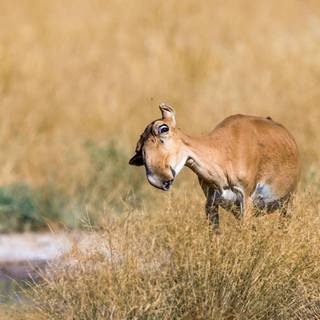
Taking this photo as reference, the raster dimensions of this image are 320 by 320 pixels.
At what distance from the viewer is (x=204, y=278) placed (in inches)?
281

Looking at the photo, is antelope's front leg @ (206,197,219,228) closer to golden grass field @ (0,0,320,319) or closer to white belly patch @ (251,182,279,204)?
golden grass field @ (0,0,320,319)

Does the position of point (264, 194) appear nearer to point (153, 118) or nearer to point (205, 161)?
point (205, 161)

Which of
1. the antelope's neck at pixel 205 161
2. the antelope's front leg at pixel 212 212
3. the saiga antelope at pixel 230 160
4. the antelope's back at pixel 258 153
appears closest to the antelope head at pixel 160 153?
the saiga antelope at pixel 230 160

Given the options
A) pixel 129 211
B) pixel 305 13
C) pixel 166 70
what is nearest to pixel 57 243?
pixel 129 211

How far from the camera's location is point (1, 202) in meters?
12.9

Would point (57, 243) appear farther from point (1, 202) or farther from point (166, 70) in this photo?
point (166, 70)

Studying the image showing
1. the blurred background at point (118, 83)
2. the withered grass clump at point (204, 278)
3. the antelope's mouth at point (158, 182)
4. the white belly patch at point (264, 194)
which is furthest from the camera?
the blurred background at point (118, 83)

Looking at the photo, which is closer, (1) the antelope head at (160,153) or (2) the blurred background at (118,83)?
(1) the antelope head at (160,153)

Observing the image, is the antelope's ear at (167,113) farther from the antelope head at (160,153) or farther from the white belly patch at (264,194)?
the white belly patch at (264,194)

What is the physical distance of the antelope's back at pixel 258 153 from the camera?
8.09 metres

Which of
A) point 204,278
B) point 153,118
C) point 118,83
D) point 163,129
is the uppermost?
point 163,129

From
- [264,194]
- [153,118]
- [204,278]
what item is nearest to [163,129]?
[204,278]

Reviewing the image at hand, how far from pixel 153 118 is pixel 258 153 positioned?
21.7 ft

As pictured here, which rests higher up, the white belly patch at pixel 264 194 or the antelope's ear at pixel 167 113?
the antelope's ear at pixel 167 113
